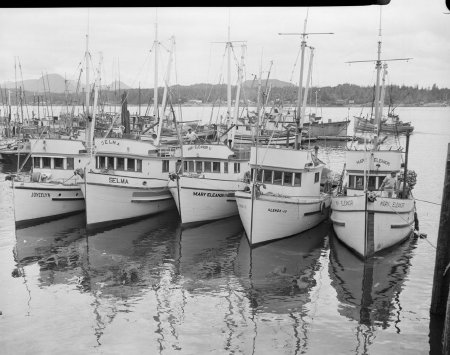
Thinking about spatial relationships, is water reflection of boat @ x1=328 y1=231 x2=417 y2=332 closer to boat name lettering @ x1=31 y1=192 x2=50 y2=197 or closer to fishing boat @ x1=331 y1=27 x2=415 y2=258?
fishing boat @ x1=331 y1=27 x2=415 y2=258

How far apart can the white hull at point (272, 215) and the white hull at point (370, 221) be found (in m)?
1.37

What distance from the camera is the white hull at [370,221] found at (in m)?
17.2

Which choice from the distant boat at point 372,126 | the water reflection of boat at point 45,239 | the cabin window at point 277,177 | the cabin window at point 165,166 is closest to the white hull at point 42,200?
the water reflection of boat at point 45,239

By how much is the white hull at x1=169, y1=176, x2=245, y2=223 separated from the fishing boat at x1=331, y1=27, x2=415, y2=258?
479cm

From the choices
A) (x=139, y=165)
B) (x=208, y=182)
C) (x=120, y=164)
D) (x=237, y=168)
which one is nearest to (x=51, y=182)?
(x=120, y=164)

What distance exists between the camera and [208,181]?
21516 millimetres

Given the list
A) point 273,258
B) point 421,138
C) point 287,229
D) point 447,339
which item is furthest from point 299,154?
point 421,138

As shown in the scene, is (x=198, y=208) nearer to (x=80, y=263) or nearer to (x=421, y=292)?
(x=80, y=263)

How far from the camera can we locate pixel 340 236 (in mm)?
18969

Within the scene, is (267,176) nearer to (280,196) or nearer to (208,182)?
(280,196)

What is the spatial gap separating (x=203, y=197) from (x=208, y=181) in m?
0.72

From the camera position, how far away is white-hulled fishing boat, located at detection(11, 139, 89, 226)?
2161 centimetres

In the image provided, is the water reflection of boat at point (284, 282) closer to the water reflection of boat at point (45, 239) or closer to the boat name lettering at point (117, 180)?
the boat name lettering at point (117, 180)

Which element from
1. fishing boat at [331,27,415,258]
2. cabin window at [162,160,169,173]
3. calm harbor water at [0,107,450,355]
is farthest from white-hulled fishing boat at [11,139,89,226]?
fishing boat at [331,27,415,258]
